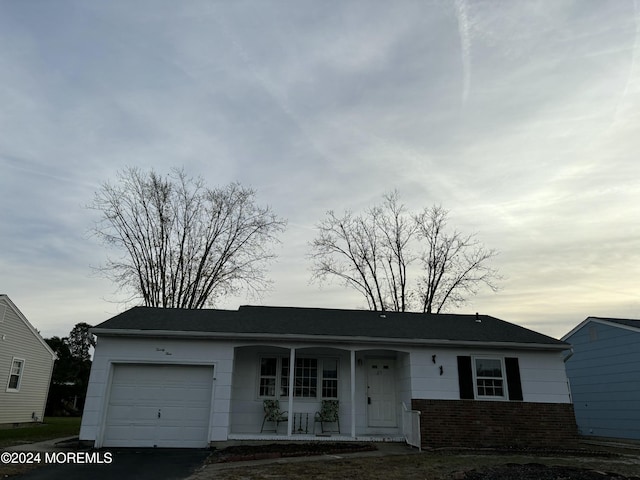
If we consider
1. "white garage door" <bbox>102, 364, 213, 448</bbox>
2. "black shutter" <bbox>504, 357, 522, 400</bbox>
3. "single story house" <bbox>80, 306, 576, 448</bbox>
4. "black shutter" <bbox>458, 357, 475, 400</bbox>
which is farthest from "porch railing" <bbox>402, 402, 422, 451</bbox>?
"white garage door" <bbox>102, 364, 213, 448</bbox>

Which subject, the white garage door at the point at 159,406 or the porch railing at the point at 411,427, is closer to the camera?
the white garage door at the point at 159,406

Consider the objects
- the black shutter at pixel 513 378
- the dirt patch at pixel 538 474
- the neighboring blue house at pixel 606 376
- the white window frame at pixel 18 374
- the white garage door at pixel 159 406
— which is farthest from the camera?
the white window frame at pixel 18 374

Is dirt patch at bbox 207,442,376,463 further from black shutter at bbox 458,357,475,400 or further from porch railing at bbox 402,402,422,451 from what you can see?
black shutter at bbox 458,357,475,400

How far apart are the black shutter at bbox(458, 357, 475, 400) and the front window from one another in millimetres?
236

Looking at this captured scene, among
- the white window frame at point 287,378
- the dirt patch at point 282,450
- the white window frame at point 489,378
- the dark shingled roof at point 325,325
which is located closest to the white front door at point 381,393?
the white window frame at point 287,378

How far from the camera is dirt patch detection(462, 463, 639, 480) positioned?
298 inches

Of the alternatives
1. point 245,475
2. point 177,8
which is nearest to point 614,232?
point 245,475

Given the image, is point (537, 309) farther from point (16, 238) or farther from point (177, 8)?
point (16, 238)

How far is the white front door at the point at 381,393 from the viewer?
13664 mm

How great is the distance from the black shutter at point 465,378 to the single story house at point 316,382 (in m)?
0.03

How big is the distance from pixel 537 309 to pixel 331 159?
43.5 ft

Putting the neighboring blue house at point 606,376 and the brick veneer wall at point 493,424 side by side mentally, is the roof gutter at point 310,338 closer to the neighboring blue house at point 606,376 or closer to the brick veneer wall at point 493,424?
the brick veneer wall at point 493,424

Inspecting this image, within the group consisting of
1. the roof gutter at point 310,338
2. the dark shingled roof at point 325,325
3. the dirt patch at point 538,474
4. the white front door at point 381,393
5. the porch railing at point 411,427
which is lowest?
the dirt patch at point 538,474

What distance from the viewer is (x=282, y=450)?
35.3ft
